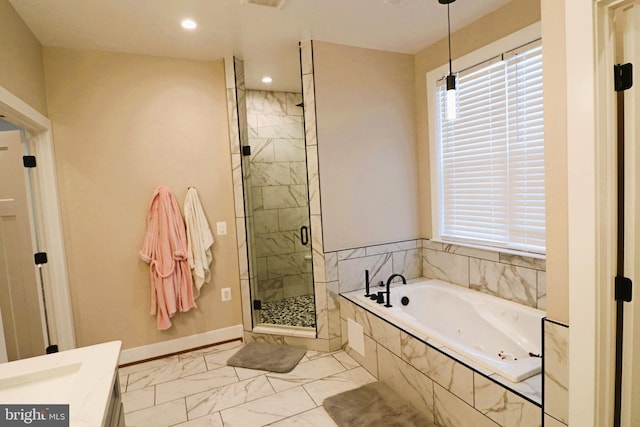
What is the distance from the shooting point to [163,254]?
9.97 ft

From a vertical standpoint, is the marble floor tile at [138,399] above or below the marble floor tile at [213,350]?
below

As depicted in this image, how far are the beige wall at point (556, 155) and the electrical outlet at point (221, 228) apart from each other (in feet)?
8.92

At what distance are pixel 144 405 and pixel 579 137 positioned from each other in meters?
3.03

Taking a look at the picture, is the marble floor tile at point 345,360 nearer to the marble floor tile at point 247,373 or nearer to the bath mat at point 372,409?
the bath mat at point 372,409

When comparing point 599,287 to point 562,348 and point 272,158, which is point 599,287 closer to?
point 562,348

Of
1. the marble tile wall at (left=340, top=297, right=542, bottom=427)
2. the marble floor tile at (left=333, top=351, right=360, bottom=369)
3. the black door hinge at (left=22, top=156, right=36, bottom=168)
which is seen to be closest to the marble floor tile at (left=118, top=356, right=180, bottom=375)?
the marble floor tile at (left=333, top=351, right=360, bottom=369)

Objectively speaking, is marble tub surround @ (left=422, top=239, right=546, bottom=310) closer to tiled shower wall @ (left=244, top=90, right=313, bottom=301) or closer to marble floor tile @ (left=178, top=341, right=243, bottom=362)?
tiled shower wall @ (left=244, top=90, right=313, bottom=301)

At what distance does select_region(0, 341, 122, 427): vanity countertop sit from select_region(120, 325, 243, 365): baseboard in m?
1.86

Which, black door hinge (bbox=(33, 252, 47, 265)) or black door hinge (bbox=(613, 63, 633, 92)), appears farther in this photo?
black door hinge (bbox=(33, 252, 47, 265))

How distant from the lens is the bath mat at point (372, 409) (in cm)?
207

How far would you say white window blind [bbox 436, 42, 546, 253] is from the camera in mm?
2387

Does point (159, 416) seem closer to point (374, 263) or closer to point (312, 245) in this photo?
point (312, 245)

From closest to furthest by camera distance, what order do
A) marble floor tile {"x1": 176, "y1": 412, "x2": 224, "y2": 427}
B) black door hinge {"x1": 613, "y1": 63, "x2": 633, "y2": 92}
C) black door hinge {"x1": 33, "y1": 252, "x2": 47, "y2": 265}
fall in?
black door hinge {"x1": 613, "y1": 63, "x2": 633, "y2": 92}
marble floor tile {"x1": 176, "y1": 412, "x2": 224, "y2": 427}
black door hinge {"x1": 33, "y1": 252, "x2": 47, "y2": 265}

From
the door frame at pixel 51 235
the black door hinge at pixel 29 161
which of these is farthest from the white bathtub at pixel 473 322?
the black door hinge at pixel 29 161
